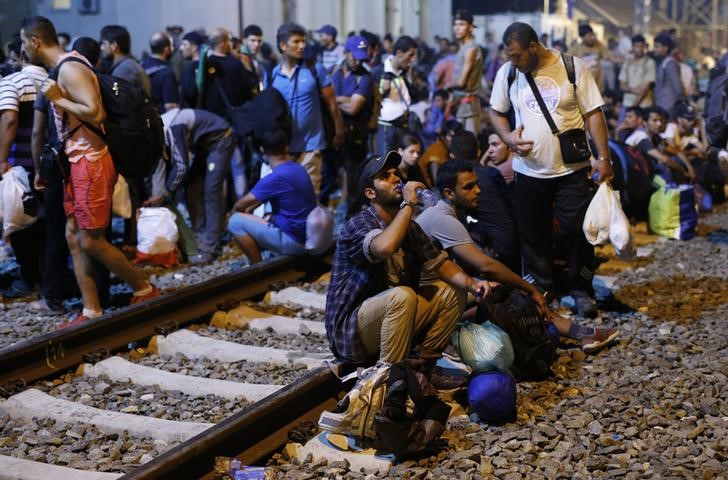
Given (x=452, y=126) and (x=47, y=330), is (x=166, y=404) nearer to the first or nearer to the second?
(x=47, y=330)

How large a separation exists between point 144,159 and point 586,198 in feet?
9.97

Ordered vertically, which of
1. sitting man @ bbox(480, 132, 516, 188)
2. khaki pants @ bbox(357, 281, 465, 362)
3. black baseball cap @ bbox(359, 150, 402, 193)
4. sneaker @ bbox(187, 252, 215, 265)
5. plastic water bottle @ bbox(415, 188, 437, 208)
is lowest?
sneaker @ bbox(187, 252, 215, 265)

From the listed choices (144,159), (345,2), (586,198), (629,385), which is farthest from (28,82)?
(345,2)

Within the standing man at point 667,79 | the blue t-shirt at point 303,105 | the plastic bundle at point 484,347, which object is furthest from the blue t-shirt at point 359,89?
the standing man at point 667,79

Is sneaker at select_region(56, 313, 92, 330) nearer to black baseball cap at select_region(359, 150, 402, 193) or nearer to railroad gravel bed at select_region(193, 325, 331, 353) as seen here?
railroad gravel bed at select_region(193, 325, 331, 353)

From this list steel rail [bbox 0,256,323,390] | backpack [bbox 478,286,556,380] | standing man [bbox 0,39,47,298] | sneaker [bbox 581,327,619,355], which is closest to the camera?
backpack [bbox 478,286,556,380]

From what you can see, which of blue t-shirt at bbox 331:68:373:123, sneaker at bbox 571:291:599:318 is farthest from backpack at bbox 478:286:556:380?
blue t-shirt at bbox 331:68:373:123

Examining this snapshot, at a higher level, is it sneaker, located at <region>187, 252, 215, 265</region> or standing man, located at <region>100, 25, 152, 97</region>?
standing man, located at <region>100, 25, 152, 97</region>

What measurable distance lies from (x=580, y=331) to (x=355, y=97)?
4.99 metres

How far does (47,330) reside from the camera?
7.98 m

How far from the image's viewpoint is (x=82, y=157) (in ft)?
24.8

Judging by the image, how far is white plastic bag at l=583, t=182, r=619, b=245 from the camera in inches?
297

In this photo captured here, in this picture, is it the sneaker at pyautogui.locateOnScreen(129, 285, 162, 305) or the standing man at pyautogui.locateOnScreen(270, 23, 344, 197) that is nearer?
the sneaker at pyautogui.locateOnScreen(129, 285, 162, 305)

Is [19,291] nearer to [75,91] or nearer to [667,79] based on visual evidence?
[75,91]
